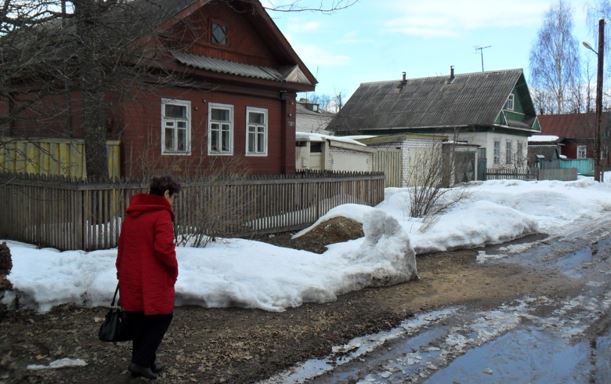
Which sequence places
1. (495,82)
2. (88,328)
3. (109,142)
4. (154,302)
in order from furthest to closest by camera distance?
1. (495,82)
2. (109,142)
3. (88,328)
4. (154,302)

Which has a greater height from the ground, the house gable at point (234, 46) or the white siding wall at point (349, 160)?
the house gable at point (234, 46)

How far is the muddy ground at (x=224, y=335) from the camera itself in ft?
15.2

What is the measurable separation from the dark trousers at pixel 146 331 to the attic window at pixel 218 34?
12.5 m

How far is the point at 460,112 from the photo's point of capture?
35.1 metres

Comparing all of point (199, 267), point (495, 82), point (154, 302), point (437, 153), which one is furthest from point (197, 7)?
point (495, 82)

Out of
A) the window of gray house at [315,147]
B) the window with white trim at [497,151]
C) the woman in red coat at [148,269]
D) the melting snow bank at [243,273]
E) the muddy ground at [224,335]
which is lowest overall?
the muddy ground at [224,335]

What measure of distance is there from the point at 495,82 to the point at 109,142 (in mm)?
28890

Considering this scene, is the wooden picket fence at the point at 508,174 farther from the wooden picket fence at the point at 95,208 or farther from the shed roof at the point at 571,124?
the wooden picket fence at the point at 95,208

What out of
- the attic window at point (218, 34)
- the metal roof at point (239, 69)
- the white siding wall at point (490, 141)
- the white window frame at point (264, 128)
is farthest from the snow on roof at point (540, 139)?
the attic window at point (218, 34)

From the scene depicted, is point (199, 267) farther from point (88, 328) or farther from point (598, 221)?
point (598, 221)

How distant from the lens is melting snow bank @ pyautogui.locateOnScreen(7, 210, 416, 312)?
6.29m

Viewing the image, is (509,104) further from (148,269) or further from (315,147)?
(148,269)

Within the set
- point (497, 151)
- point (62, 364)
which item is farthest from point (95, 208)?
point (497, 151)

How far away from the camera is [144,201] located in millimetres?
4328
